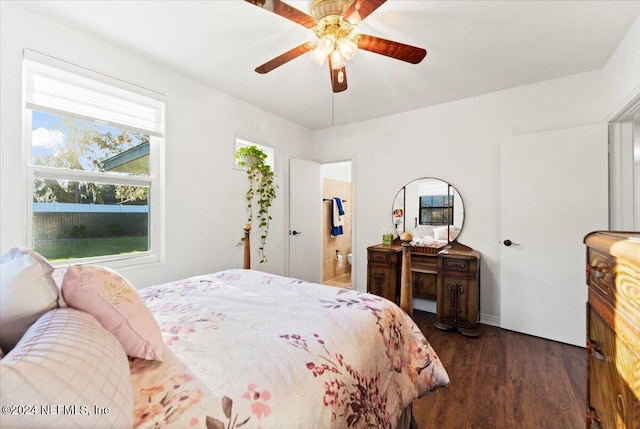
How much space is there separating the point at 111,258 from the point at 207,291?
4.12 ft

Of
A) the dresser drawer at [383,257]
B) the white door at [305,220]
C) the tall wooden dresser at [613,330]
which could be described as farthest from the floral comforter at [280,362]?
the white door at [305,220]

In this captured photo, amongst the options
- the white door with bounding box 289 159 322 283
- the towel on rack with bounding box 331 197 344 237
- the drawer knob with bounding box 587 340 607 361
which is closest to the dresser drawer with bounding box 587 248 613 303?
the drawer knob with bounding box 587 340 607 361

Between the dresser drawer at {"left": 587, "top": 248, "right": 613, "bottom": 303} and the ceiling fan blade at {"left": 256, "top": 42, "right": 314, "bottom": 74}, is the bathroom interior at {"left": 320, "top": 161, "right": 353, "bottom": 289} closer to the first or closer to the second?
the ceiling fan blade at {"left": 256, "top": 42, "right": 314, "bottom": 74}

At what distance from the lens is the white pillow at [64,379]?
456 millimetres

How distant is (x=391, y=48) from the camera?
1.69 metres

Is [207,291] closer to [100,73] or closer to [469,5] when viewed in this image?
[100,73]

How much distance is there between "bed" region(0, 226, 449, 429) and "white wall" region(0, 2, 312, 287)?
4.06ft

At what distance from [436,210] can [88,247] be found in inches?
140

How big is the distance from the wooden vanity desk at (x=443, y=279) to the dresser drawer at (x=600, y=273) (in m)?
1.44

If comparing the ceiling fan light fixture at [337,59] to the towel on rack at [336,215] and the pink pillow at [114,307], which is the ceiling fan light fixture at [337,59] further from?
the towel on rack at [336,215]

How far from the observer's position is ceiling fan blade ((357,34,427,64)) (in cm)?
164

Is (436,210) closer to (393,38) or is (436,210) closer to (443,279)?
(443,279)

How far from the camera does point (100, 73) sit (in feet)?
7.20

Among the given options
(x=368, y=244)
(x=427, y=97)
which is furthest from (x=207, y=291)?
(x=427, y=97)
